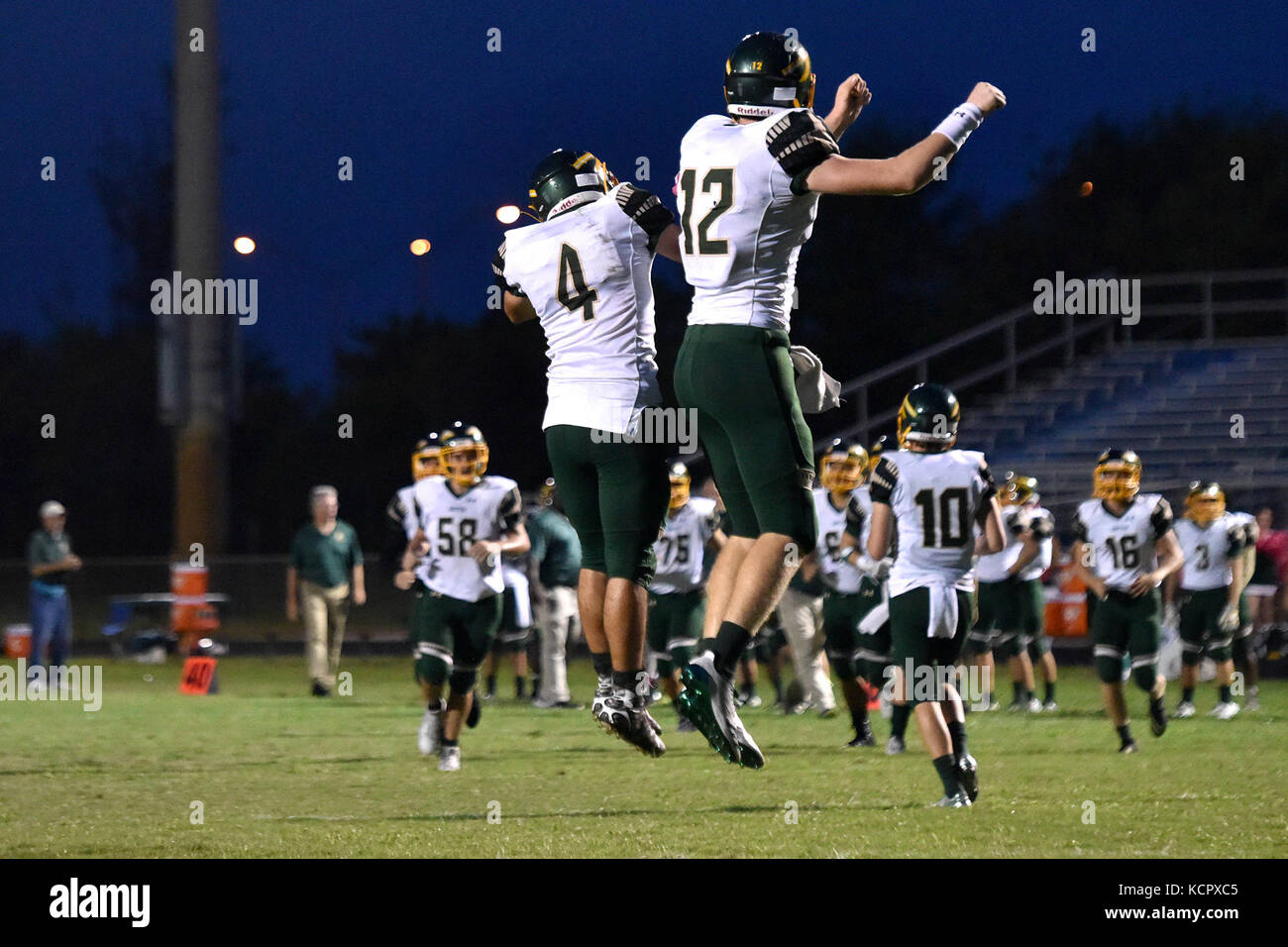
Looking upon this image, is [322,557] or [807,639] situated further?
[322,557]

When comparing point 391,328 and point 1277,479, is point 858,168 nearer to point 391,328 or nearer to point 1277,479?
point 1277,479

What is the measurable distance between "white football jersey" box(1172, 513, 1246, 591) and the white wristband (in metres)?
12.7

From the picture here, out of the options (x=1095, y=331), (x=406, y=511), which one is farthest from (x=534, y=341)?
(x=406, y=511)

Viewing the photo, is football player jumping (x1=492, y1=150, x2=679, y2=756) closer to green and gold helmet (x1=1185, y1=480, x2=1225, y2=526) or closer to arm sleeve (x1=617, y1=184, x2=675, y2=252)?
arm sleeve (x1=617, y1=184, x2=675, y2=252)

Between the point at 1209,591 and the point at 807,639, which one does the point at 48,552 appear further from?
the point at 1209,591

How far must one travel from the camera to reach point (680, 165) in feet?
19.4

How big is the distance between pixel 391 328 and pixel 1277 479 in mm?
30628

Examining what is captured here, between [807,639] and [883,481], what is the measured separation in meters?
6.71

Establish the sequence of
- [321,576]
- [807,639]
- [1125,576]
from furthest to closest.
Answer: [321,576] < [807,639] < [1125,576]

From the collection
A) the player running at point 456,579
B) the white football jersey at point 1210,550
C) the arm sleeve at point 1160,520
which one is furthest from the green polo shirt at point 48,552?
the arm sleeve at point 1160,520

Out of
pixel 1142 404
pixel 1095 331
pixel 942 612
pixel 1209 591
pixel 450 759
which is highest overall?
pixel 1095 331

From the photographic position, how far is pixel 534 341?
37.4m

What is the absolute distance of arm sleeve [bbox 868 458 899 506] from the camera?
35.7 feet
